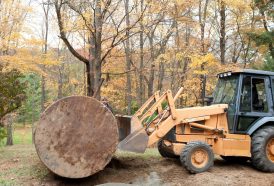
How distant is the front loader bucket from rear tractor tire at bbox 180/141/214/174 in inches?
36.5

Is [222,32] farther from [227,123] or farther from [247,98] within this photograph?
[227,123]

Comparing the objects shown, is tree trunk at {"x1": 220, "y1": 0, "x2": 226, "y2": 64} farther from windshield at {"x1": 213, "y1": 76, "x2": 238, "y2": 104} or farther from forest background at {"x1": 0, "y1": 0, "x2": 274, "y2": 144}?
windshield at {"x1": 213, "y1": 76, "x2": 238, "y2": 104}

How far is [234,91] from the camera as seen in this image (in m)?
8.40

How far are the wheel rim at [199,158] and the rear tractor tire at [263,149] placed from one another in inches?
49.6

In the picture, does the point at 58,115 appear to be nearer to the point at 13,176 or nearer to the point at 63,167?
the point at 63,167

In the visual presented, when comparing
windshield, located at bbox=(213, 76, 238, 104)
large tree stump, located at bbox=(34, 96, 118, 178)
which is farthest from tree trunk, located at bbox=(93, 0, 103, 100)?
large tree stump, located at bbox=(34, 96, 118, 178)

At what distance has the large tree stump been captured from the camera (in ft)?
21.8

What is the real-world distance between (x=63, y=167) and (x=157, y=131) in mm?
2185

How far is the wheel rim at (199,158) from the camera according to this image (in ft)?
25.0

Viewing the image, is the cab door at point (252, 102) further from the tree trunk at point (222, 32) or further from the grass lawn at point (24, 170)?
the tree trunk at point (222, 32)

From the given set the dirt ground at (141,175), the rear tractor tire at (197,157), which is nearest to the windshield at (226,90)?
the rear tractor tire at (197,157)

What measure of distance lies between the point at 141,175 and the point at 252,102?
3240mm

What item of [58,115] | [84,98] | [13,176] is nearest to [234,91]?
[84,98]

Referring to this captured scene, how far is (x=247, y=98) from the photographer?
834 cm
